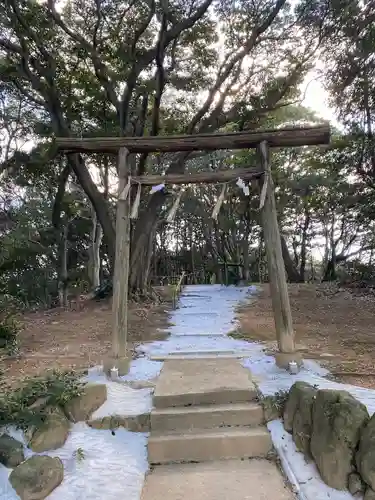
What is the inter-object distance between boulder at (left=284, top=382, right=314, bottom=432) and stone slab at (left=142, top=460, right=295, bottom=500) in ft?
1.22

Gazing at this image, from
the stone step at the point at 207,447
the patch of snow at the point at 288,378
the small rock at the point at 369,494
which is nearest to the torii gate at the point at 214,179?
the patch of snow at the point at 288,378

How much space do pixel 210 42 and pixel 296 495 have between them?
31.2 ft

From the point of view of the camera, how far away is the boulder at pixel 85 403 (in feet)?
10.9

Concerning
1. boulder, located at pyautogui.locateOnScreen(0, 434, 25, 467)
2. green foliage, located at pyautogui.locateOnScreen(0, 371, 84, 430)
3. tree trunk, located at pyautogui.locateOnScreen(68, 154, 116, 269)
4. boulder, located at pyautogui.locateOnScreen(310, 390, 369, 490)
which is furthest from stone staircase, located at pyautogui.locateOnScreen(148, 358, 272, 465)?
tree trunk, located at pyautogui.locateOnScreen(68, 154, 116, 269)

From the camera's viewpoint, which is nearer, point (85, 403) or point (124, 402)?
point (85, 403)

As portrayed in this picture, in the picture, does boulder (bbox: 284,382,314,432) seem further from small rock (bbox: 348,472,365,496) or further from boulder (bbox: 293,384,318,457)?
small rock (bbox: 348,472,365,496)

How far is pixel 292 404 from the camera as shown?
3.21 metres

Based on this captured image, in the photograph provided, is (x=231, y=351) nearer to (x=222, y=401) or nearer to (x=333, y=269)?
(x=222, y=401)

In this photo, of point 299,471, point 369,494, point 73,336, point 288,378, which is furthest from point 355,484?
point 73,336

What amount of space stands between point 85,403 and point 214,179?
2960mm

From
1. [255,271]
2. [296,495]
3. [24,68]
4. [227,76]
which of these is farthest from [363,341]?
[255,271]

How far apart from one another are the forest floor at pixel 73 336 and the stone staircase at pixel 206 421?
5.09 feet

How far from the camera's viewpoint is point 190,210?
1781 cm

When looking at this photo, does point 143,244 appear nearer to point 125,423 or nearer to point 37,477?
point 125,423
